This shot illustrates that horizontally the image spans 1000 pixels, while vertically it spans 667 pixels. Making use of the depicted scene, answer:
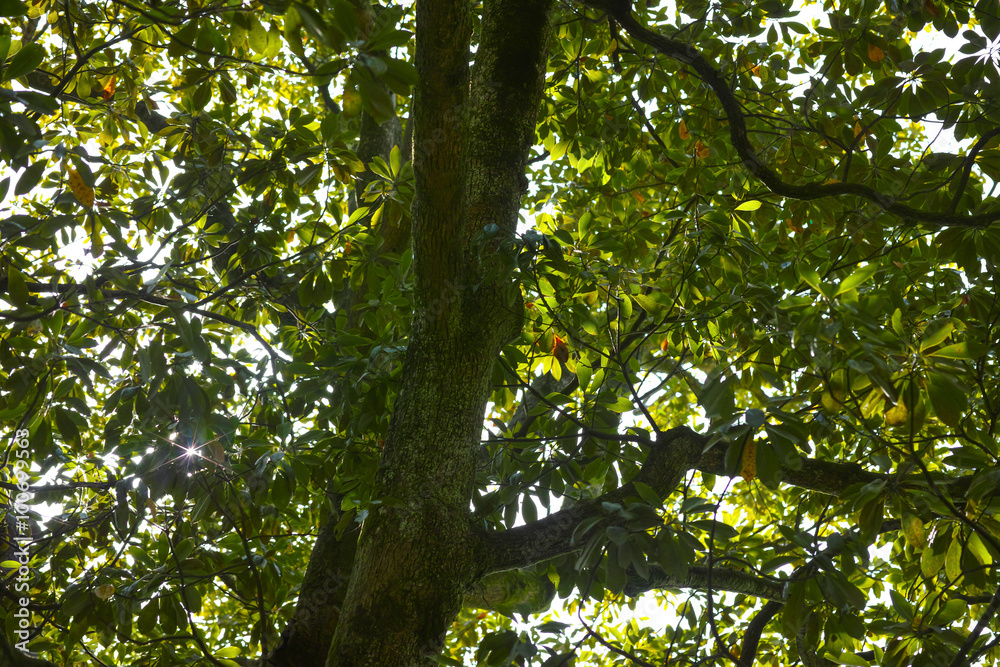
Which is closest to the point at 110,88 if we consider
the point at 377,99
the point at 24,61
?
the point at 24,61

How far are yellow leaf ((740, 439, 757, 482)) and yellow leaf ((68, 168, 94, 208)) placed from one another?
6.15 ft

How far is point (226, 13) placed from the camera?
1.53 m

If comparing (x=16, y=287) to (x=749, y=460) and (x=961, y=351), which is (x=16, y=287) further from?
(x=961, y=351)

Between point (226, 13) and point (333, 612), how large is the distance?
69.0 inches

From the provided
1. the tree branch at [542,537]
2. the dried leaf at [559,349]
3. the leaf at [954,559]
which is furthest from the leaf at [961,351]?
the dried leaf at [559,349]

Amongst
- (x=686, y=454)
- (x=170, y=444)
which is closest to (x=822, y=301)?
(x=686, y=454)

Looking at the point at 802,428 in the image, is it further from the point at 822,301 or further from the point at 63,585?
the point at 63,585

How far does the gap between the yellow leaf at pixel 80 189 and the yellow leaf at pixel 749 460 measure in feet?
6.15

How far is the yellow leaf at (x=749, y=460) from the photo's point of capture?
157 centimetres

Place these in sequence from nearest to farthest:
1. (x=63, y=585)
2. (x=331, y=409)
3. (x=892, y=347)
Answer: (x=892, y=347), (x=331, y=409), (x=63, y=585)

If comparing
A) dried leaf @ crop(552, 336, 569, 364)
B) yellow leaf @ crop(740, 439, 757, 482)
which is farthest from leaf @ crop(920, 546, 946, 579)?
dried leaf @ crop(552, 336, 569, 364)

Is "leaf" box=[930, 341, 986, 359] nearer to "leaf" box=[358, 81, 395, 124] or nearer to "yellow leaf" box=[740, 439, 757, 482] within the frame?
"yellow leaf" box=[740, 439, 757, 482]

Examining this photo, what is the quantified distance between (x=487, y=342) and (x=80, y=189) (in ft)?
4.03

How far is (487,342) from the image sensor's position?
1.98m
